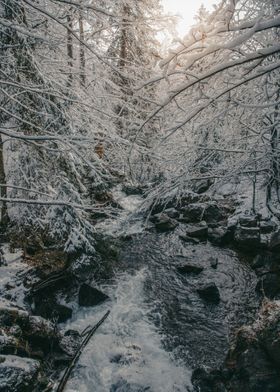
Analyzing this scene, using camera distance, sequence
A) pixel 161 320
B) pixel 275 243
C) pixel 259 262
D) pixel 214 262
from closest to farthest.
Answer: pixel 161 320 → pixel 275 243 → pixel 259 262 → pixel 214 262

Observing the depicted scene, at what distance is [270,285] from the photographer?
310 inches

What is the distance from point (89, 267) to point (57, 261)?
3.14ft

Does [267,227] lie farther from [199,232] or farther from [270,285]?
[270,285]

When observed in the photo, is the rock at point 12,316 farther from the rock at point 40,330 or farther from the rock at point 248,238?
the rock at point 248,238

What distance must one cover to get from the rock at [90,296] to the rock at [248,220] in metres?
5.64

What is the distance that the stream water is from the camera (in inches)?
230

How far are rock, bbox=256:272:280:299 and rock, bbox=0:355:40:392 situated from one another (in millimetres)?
5585

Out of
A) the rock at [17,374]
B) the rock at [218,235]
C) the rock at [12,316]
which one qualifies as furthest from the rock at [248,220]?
the rock at [17,374]

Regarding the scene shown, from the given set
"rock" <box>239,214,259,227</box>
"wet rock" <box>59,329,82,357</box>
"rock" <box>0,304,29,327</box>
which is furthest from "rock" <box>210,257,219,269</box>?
"rock" <box>0,304,29,327</box>

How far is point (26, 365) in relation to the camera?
16.3ft

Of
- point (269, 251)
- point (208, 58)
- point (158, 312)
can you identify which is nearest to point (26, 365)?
point (158, 312)

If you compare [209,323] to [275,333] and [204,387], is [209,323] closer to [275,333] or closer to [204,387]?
[204,387]

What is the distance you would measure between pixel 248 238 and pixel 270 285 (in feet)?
7.43

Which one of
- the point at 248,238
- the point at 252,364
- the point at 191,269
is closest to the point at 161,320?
the point at 191,269
